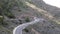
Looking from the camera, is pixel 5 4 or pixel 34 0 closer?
pixel 5 4

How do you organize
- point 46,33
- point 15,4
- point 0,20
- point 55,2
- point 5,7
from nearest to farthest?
point 0,20, point 46,33, point 5,7, point 15,4, point 55,2

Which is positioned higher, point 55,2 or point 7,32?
point 7,32

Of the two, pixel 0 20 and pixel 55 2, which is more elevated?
pixel 0 20

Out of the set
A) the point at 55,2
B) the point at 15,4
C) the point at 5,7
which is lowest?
the point at 55,2

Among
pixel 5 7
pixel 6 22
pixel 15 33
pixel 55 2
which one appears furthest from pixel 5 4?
pixel 55 2

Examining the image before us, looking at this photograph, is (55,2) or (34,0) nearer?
(34,0)

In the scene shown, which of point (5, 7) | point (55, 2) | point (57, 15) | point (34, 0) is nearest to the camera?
point (5, 7)

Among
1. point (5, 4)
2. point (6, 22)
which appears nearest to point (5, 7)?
point (5, 4)

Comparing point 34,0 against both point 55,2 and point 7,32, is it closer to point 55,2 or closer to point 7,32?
point 55,2

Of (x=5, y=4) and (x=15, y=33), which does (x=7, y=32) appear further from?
(x=5, y=4)
